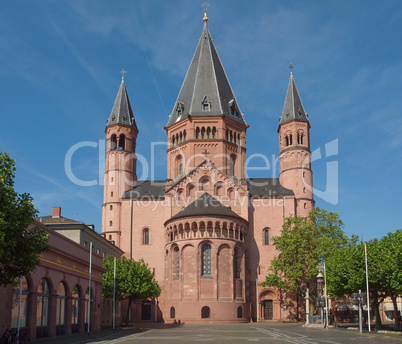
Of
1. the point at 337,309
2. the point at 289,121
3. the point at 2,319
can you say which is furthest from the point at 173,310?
the point at 2,319

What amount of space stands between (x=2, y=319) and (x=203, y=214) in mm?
40307

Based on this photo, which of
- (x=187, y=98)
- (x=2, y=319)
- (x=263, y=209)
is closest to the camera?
(x=2, y=319)

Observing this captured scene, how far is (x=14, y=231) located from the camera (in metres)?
23.3

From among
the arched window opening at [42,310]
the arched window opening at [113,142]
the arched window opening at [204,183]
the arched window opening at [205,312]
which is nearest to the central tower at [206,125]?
the arched window opening at [204,183]

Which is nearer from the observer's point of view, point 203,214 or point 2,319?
point 2,319

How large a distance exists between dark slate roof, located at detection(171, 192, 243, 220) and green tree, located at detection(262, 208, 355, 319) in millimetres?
7615

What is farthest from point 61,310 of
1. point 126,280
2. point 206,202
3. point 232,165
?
point 232,165

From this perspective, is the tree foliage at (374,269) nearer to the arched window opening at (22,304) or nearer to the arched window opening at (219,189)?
the arched window opening at (22,304)

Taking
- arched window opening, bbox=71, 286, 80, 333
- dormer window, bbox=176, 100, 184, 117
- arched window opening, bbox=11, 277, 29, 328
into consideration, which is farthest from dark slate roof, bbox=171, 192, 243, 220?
arched window opening, bbox=11, 277, 29, 328

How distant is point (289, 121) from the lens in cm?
8138

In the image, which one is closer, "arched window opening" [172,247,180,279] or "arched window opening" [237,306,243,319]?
"arched window opening" [237,306,243,319]

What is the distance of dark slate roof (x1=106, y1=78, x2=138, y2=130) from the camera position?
8281cm

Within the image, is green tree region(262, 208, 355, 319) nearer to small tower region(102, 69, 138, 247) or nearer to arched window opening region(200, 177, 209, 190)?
arched window opening region(200, 177, 209, 190)

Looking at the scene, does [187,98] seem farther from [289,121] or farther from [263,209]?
[263,209]
